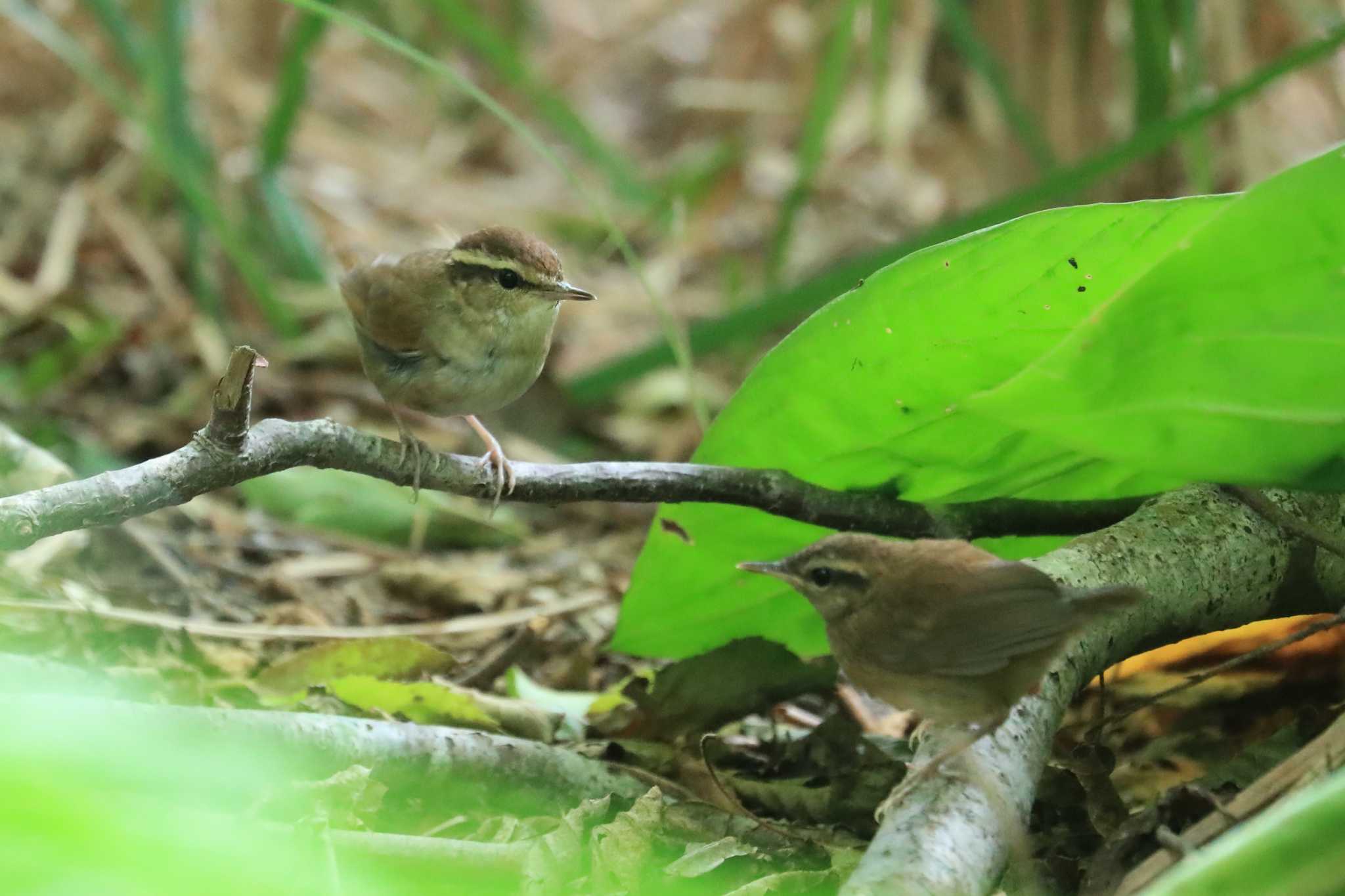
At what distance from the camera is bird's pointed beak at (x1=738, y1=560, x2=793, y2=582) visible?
2.66 metres

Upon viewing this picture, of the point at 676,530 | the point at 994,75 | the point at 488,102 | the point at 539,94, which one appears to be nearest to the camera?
the point at 676,530

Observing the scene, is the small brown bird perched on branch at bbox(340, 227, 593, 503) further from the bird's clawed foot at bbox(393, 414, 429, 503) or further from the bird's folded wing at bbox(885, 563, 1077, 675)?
the bird's folded wing at bbox(885, 563, 1077, 675)

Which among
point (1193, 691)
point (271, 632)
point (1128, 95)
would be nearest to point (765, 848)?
point (1193, 691)

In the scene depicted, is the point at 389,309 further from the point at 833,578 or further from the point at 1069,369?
the point at 1069,369

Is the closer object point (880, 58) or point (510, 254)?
point (510, 254)

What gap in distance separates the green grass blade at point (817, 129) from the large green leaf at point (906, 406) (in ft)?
11.9

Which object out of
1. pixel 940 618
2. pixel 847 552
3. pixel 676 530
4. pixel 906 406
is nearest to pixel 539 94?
pixel 676 530

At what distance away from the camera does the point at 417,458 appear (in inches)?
104

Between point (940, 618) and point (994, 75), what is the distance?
403 centimetres

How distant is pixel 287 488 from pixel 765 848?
2.99m

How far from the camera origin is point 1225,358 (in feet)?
7.42

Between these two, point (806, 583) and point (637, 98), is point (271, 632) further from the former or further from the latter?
point (637, 98)

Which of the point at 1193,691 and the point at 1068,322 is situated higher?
the point at 1068,322

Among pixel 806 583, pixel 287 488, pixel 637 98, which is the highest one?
pixel 637 98
